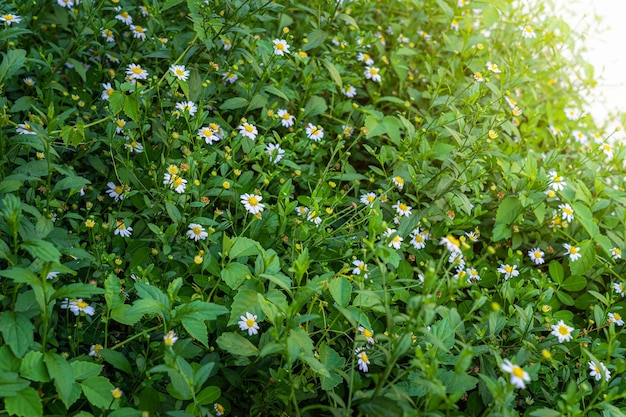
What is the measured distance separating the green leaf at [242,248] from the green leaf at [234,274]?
0.12 ft

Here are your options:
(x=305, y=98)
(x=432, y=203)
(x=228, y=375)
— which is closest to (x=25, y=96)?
(x=305, y=98)

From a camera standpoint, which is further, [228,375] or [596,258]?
[596,258]

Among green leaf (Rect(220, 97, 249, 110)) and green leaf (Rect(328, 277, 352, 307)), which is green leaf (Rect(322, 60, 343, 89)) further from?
green leaf (Rect(328, 277, 352, 307))

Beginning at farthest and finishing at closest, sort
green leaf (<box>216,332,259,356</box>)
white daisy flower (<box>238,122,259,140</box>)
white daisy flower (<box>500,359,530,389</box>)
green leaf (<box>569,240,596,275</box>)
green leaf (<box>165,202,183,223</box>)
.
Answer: green leaf (<box>569,240,596,275</box>), white daisy flower (<box>238,122,259,140</box>), green leaf (<box>165,202,183,223</box>), green leaf (<box>216,332,259,356</box>), white daisy flower (<box>500,359,530,389</box>)

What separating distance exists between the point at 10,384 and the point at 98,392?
216 mm

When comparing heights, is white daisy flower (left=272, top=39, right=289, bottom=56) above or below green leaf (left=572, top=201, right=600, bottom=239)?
above

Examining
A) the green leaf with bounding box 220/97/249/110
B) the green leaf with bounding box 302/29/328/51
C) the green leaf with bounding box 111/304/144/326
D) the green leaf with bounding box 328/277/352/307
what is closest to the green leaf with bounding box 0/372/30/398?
the green leaf with bounding box 111/304/144/326

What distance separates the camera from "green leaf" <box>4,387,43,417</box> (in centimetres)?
156

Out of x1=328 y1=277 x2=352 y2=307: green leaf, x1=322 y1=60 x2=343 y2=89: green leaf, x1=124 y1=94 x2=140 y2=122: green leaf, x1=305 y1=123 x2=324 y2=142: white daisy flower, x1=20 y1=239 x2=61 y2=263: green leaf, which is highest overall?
x1=322 y1=60 x2=343 y2=89: green leaf

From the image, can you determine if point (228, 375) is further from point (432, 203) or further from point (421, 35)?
point (421, 35)

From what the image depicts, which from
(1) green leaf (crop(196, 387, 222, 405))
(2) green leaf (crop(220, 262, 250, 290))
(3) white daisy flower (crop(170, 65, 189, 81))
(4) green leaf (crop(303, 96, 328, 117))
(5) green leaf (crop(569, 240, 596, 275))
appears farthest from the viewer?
(4) green leaf (crop(303, 96, 328, 117))

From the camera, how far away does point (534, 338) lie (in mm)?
2170

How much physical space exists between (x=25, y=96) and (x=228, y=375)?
1.34m

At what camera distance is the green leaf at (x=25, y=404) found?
1.56m
